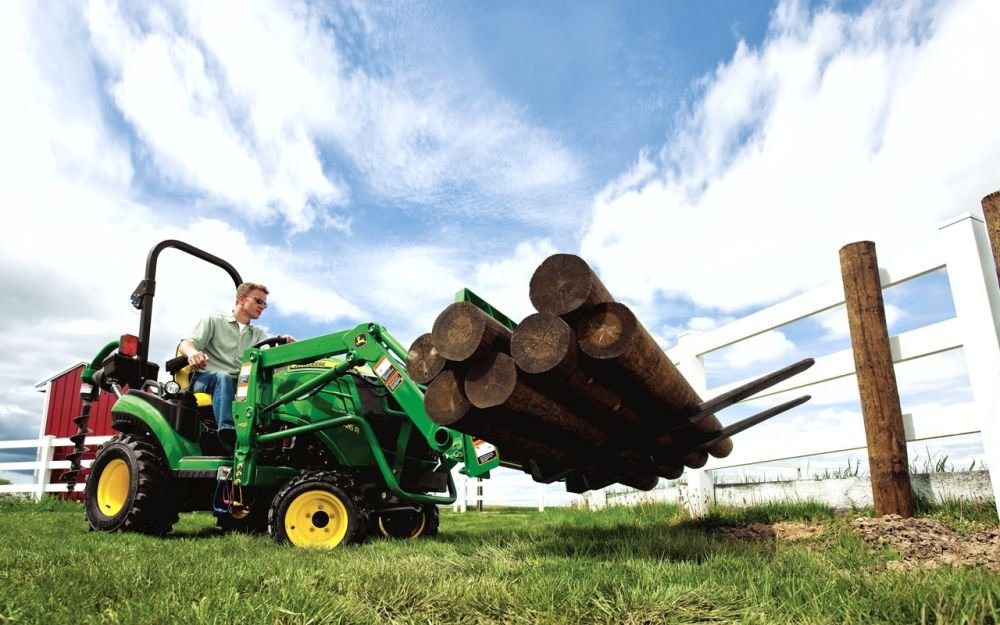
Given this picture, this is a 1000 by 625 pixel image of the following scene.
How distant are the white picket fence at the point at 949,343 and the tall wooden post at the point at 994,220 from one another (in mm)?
177

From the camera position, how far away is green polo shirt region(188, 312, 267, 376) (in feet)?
20.8

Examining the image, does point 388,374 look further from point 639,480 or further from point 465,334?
point 639,480

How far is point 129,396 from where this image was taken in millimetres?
6539

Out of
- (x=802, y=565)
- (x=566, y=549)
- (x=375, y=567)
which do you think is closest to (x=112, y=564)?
(x=375, y=567)

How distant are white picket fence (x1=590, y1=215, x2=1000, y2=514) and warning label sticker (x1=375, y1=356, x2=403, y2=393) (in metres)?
3.37

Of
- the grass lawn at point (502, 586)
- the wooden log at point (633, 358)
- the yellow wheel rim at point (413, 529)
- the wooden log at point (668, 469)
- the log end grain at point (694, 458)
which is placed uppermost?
the wooden log at point (633, 358)

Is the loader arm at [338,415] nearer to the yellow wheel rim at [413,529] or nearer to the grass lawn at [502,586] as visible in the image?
the yellow wheel rim at [413,529]

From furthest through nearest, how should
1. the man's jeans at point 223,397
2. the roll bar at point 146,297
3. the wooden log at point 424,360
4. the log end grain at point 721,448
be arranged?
the roll bar at point 146,297 → the man's jeans at point 223,397 → the log end grain at point 721,448 → the wooden log at point 424,360

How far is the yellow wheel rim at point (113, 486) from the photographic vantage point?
256 inches

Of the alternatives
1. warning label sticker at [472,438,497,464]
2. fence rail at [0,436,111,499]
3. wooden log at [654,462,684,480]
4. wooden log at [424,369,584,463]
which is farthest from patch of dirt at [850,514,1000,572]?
fence rail at [0,436,111,499]

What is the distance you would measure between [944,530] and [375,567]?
3.84m

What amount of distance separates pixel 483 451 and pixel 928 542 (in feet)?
9.44

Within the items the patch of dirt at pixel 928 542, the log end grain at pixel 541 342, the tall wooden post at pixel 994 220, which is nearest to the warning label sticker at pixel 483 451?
the log end grain at pixel 541 342

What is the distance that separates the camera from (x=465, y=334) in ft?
11.8
